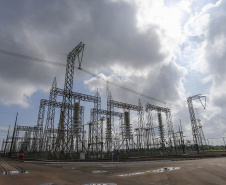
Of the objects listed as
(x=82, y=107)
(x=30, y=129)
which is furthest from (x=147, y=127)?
(x=30, y=129)

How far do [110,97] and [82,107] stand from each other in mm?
7586

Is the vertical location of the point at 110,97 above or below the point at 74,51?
below

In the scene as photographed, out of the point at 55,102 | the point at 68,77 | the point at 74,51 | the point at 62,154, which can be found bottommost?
the point at 62,154

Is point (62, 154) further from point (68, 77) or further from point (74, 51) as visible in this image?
point (74, 51)

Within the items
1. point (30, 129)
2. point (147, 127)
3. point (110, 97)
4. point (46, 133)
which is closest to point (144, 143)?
point (147, 127)

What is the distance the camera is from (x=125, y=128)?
3672 centimetres

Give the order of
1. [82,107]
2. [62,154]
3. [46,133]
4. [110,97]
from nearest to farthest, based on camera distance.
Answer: [62,154], [46,133], [110,97], [82,107]

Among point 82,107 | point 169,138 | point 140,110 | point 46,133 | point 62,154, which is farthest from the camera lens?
point 169,138

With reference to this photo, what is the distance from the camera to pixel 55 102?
28547 mm

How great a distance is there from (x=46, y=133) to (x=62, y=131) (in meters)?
8.66

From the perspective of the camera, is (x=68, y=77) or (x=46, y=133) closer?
(x=68, y=77)

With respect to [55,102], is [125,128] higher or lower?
lower

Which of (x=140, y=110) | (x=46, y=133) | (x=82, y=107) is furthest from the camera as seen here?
(x=140, y=110)

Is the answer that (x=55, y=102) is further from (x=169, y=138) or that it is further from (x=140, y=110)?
(x=169, y=138)
